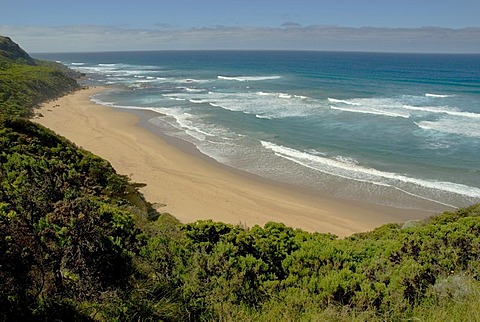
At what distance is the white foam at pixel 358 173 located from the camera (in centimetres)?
1872

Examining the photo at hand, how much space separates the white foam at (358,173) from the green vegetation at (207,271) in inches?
460

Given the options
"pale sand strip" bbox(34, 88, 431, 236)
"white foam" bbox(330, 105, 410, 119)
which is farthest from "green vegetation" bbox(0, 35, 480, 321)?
"white foam" bbox(330, 105, 410, 119)

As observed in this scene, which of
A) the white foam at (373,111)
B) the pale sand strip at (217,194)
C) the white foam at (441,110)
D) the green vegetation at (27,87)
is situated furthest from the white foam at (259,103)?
the green vegetation at (27,87)

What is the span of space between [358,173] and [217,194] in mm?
8113

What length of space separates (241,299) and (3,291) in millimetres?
2901

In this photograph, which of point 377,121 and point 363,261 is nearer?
point 363,261

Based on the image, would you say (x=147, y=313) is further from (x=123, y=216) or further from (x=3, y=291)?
(x=123, y=216)

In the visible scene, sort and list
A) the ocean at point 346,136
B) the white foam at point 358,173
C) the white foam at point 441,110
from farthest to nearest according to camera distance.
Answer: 1. the white foam at point 441,110
2. the ocean at point 346,136
3. the white foam at point 358,173

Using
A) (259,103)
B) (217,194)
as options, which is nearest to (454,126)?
(259,103)

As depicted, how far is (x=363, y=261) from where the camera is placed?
22.1 ft

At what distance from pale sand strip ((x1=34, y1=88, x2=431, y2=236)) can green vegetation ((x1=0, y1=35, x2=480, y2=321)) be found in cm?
799

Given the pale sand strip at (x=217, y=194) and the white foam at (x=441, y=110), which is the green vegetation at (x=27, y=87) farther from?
the white foam at (x=441, y=110)

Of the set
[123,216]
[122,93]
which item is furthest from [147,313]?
[122,93]

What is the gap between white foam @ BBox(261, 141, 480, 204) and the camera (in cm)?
1872
